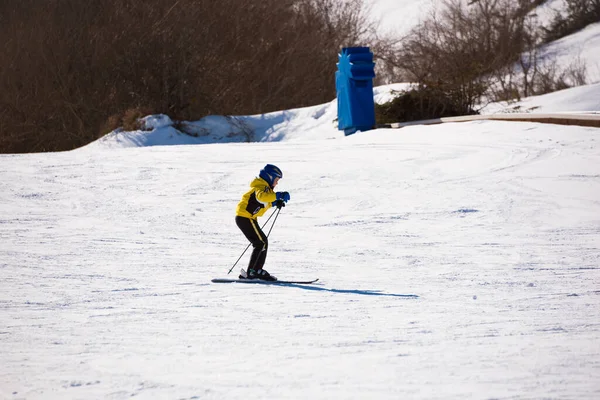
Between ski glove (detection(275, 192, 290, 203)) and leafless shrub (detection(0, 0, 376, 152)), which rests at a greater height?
leafless shrub (detection(0, 0, 376, 152))

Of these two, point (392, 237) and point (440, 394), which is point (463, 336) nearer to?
point (440, 394)

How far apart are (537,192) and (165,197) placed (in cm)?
589

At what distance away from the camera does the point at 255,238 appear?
8422 mm

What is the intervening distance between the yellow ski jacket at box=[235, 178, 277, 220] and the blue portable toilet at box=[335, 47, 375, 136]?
10.6 meters

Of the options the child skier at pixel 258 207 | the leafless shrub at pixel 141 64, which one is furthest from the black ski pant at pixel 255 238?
the leafless shrub at pixel 141 64

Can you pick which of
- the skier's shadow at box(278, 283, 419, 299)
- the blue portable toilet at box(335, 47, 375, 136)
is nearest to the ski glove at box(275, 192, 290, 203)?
the skier's shadow at box(278, 283, 419, 299)

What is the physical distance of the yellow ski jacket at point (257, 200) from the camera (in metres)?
8.23

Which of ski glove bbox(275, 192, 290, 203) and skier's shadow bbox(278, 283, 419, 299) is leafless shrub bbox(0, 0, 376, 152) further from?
skier's shadow bbox(278, 283, 419, 299)

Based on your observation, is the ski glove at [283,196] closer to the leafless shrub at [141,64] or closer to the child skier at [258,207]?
the child skier at [258,207]

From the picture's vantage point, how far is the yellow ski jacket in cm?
823

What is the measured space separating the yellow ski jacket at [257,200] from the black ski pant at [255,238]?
0.06 m

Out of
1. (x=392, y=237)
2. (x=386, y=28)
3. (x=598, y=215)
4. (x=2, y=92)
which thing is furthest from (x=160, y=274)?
(x=386, y=28)

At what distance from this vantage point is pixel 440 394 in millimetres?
4668

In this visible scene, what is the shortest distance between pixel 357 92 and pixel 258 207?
1072 centimetres
